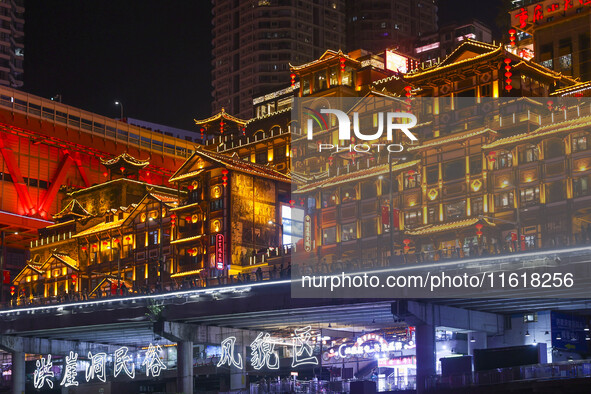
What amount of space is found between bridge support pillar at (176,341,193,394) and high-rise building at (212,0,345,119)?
108 meters

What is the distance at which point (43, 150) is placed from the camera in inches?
5217

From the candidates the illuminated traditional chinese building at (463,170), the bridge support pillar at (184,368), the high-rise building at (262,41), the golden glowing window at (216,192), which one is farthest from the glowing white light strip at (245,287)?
the high-rise building at (262,41)

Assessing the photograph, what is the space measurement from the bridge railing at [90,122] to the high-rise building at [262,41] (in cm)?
3442

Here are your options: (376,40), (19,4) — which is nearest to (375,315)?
(376,40)

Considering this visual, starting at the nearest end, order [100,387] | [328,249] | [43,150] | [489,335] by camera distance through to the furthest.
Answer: [489,335], [100,387], [328,249], [43,150]

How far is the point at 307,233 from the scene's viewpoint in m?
104

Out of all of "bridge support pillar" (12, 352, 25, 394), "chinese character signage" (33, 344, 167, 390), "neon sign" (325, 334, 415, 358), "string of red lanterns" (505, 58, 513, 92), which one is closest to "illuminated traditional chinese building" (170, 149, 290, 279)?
"chinese character signage" (33, 344, 167, 390)

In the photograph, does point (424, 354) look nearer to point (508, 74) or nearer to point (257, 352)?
point (257, 352)

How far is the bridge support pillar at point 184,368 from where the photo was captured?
245ft

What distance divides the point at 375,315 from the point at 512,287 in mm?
16922

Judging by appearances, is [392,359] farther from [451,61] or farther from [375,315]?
[451,61]

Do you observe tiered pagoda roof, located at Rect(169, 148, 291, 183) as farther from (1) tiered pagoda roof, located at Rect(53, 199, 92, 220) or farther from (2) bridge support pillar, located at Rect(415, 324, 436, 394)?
(2) bridge support pillar, located at Rect(415, 324, 436, 394)

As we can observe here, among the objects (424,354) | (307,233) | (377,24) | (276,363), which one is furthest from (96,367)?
(377,24)

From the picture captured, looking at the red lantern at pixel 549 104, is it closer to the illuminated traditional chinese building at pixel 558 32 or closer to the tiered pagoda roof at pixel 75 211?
the illuminated traditional chinese building at pixel 558 32
